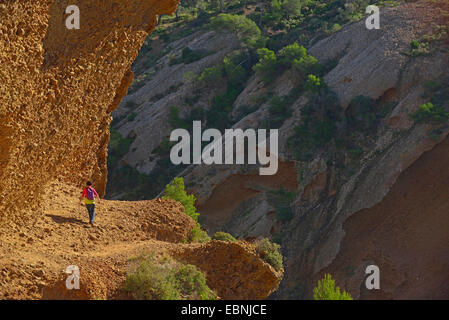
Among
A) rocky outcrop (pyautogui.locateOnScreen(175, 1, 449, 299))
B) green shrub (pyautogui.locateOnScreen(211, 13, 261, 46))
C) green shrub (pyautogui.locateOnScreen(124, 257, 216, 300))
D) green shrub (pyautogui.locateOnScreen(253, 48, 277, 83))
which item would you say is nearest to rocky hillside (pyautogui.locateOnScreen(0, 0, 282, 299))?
green shrub (pyautogui.locateOnScreen(124, 257, 216, 300))

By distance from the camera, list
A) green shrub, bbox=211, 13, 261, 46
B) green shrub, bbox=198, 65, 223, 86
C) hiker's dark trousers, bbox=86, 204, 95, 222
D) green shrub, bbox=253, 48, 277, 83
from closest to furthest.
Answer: hiker's dark trousers, bbox=86, 204, 95, 222 → green shrub, bbox=253, 48, 277, 83 → green shrub, bbox=198, 65, 223, 86 → green shrub, bbox=211, 13, 261, 46

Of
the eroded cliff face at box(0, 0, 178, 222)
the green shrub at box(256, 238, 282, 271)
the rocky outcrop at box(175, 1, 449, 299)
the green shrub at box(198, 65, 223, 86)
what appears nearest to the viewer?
the eroded cliff face at box(0, 0, 178, 222)

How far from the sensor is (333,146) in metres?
39.7

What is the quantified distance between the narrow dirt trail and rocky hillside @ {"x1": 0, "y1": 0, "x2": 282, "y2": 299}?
0.9 inches

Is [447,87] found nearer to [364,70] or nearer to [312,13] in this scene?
[364,70]

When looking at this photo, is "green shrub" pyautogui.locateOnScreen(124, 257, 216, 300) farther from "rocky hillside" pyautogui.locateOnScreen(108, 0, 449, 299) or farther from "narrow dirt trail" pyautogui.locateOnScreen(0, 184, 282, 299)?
"rocky hillside" pyautogui.locateOnScreen(108, 0, 449, 299)

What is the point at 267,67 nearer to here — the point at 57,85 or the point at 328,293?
the point at 57,85

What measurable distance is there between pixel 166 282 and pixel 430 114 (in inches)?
1053

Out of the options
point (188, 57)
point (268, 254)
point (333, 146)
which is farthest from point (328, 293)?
point (188, 57)

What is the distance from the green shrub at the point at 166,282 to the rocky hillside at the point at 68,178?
442 millimetres

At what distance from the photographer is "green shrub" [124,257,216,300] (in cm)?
1227

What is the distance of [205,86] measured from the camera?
5306cm

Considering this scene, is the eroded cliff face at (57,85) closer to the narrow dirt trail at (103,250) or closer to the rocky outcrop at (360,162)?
the narrow dirt trail at (103,250)

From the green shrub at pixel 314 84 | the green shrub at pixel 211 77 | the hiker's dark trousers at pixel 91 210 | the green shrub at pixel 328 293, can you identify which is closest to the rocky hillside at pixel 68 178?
the hiker's dark trousers at pixel 91 210
